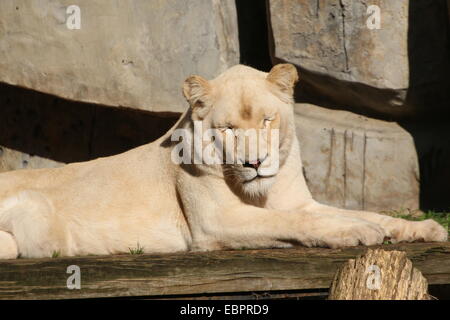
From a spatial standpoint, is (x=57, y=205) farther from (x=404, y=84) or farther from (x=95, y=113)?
(x=404, y=84)

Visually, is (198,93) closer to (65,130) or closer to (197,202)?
(197,202)

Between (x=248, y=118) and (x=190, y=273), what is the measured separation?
3.39 ft

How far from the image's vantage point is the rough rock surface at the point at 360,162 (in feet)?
23.7

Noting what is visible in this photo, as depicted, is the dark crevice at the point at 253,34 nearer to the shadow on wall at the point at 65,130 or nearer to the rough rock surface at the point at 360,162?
the rough rock surface at the point at 360,162

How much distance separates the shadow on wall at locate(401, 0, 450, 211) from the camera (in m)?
7.06

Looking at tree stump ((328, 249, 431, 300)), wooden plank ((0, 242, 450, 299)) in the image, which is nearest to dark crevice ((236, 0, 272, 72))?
wooden plank ((0, 242, 450, 299))

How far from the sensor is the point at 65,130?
7.97m

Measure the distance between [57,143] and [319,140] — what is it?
2.31 metres

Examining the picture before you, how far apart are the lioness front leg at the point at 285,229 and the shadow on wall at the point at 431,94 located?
7.12 ft

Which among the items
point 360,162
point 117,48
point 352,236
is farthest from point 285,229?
point 117,48

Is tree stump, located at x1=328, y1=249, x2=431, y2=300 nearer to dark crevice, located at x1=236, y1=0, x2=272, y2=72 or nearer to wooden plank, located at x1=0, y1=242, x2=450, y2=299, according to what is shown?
wooden plank, located at x1=0, y1=242, x2=450, y2=299
